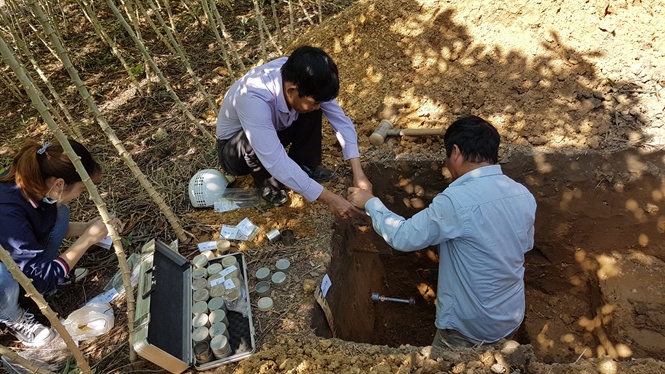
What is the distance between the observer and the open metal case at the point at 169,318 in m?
1.87

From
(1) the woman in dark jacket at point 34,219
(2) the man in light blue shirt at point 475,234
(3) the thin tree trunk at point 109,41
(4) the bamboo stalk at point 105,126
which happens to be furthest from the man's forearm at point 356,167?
(3) the thin tree trunk at point 109,41

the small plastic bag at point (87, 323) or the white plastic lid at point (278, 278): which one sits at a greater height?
the small plastic bag at point (87, 323)

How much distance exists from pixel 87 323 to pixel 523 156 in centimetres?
306

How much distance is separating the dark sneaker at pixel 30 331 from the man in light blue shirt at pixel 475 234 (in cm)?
192

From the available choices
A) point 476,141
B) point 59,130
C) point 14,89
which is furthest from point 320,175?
point 14,89

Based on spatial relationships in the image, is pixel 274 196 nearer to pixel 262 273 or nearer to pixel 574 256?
pixel 262 273

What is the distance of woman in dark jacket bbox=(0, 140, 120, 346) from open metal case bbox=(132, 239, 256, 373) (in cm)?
34

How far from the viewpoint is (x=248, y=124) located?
237 centimetres

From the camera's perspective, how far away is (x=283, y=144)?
2979mm

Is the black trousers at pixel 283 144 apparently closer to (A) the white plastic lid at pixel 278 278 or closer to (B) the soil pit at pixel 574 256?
(B) the soil pit at pixel 574 256

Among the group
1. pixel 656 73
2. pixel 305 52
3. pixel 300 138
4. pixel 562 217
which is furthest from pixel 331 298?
pixel 656 73

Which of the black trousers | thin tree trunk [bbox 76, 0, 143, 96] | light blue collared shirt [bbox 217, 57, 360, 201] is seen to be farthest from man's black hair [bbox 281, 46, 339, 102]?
thin tree trunk [bbox 76, 0, 143, 96]

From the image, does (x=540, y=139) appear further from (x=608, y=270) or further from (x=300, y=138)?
(x=300, y=138)

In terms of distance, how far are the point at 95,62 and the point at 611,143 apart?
5.79 meters
